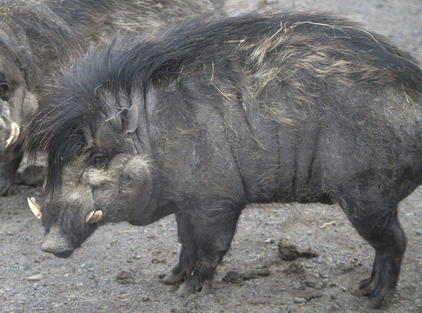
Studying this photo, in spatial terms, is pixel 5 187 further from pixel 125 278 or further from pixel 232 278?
pixel 232 278

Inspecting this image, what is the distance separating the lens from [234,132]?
4305 mm

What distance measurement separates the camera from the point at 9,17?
620 cm

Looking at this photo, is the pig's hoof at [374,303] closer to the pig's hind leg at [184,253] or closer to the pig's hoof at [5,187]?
the pig's hind leg at [184,253]

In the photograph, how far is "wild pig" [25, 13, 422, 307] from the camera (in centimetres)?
420

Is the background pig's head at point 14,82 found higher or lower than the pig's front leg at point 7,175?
higher

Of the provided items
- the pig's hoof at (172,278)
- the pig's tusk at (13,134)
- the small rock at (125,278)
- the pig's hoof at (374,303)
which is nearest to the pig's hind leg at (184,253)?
the pig's hoof at (172,278)

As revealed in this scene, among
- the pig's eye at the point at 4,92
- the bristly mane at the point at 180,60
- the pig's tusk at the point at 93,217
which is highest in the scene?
the bristly mane at the point at 180,60

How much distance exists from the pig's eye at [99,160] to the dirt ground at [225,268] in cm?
108

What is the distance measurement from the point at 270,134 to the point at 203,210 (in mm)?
707

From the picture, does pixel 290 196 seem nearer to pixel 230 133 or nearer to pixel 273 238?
pixel 230 133

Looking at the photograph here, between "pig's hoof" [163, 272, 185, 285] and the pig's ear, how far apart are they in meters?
1.32

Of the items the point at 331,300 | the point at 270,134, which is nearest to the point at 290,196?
the point at 270,134

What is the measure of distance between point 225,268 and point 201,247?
69 centimetres

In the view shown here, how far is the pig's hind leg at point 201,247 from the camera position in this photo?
4457 mm
